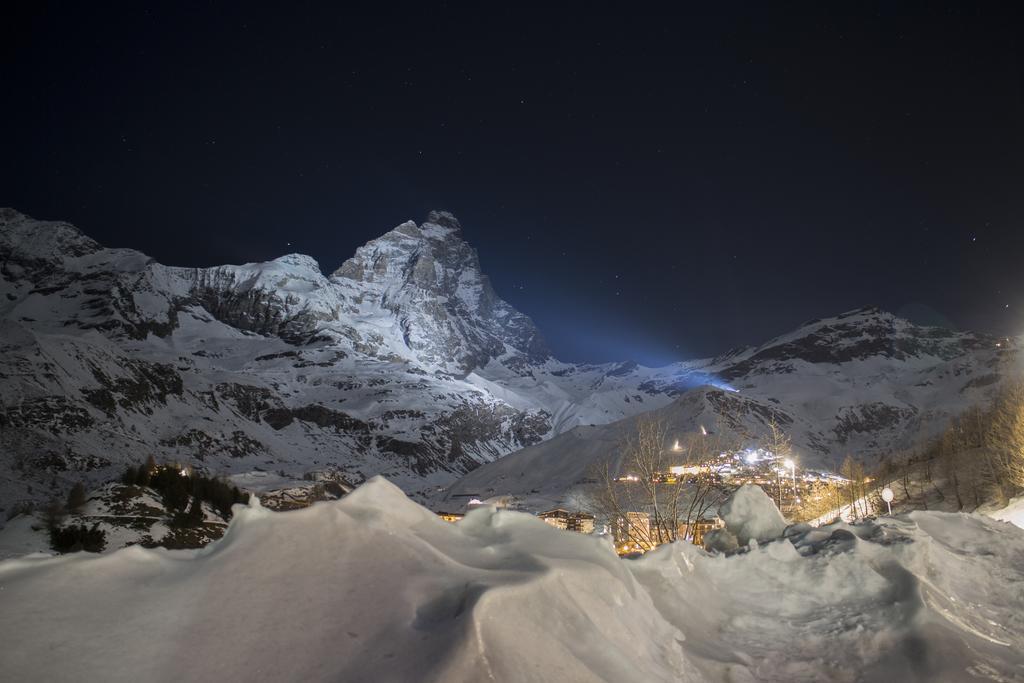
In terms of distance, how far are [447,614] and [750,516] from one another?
8607mm

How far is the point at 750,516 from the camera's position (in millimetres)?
11383

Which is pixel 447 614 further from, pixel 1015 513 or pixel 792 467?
pixel 792 467

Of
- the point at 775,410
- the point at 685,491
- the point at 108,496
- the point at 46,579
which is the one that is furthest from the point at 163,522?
the point at 775,410

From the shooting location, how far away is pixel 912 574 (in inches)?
310

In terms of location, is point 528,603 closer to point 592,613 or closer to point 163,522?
point 592,613

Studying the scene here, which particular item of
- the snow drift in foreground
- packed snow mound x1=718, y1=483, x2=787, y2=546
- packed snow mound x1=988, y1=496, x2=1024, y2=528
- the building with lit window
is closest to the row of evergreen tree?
the building with lit window

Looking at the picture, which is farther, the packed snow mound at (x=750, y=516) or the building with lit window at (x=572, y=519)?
the building with lit window at (x=572, y=519)

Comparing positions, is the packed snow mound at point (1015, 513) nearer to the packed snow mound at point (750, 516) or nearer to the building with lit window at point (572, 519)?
the packed snow mound at point (750, 516)

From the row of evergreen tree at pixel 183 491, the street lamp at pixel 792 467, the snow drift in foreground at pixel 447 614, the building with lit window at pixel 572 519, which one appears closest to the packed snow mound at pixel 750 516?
the snow drift in foreground at pixel 447 614

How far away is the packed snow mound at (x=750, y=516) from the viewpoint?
1123cm

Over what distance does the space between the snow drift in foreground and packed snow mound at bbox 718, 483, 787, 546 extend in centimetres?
283

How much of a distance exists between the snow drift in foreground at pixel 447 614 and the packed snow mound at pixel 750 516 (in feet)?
9.30

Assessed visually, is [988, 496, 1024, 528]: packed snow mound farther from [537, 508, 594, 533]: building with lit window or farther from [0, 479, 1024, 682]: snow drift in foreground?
[537, 508, 594, 533]: building with lit window

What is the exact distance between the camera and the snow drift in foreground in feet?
13.0
